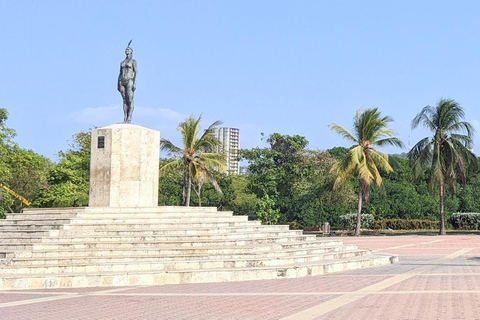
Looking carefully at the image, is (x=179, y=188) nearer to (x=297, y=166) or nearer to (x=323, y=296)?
(x=297, y=166)

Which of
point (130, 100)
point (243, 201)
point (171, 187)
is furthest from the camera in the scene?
point (243, 201)

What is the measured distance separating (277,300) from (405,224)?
32473 millimetres

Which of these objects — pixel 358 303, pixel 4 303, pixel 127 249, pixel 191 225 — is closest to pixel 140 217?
pixel 191 225

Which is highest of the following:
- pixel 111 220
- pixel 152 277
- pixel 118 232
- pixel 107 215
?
pixel 107 215

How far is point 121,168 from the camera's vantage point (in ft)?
66.2

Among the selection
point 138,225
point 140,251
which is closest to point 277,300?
point 140,251

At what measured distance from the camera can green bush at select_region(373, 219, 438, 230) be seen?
4103 centimetres

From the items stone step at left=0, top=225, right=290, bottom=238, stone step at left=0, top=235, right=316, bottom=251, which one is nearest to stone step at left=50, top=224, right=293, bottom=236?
stone step at left=0, top=225, right=290, bottom=238

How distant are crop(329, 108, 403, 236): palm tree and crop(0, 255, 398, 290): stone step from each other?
21230 millimetres

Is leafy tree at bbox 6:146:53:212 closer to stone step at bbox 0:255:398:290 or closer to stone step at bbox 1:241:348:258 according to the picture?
stone step at bbox 1:241:348:258

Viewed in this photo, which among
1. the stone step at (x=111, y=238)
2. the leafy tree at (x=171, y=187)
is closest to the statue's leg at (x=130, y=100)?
the stone step at (x=111, y=238)

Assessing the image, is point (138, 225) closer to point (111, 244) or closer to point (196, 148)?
point (111, 244)

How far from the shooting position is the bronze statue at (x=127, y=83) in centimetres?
2122

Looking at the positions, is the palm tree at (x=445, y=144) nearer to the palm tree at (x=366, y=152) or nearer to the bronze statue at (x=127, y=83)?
the palm tree at (x=366, y=152)
